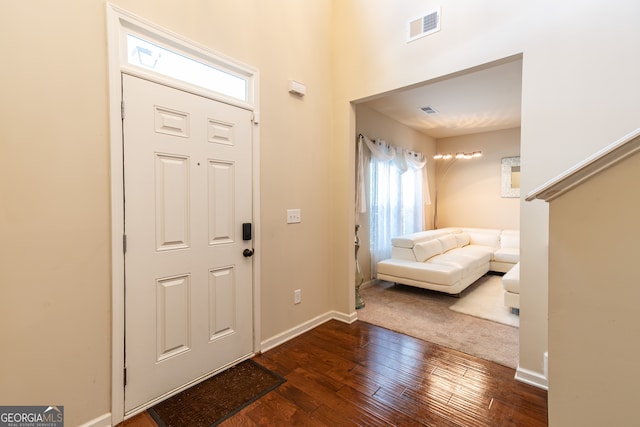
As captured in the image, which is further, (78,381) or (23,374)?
(78,381)

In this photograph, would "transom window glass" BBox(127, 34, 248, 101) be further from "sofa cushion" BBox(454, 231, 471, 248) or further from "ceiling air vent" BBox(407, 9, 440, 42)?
"sofa cushion" BBox(454, 231, 471, 248)

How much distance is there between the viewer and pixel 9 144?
1.35 meters

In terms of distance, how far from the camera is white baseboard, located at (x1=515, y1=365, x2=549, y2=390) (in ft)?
6.41

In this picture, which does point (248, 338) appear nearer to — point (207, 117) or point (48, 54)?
point (207, 117)

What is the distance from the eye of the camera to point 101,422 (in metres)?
1.61

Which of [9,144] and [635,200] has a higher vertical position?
[9,144]

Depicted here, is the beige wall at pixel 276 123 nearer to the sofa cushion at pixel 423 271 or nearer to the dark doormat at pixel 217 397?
the dark doormat at pixel 217 397

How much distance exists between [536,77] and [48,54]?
295 centimetres

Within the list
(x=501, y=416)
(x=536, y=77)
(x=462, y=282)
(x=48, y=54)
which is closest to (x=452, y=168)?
(x=462, y=282)

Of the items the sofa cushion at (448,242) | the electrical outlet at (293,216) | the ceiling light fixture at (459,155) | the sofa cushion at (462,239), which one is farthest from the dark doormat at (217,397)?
the ceiling light fixture at (459,155)

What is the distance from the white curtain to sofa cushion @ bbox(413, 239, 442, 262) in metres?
0.72

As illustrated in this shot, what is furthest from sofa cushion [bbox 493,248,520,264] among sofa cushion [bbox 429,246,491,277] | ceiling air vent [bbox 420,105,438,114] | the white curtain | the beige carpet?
ceiling air vent [bbox 420,105,438,114]

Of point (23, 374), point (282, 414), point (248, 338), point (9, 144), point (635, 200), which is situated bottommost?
point (282, 414)

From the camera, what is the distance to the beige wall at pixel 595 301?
1002mm
